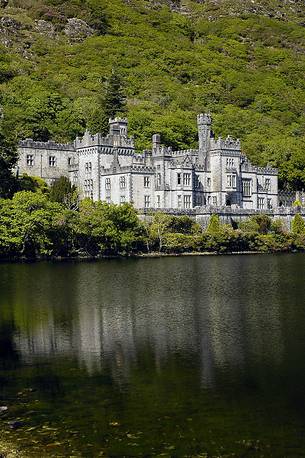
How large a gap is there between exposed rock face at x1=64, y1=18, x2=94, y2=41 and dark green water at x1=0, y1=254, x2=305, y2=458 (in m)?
136

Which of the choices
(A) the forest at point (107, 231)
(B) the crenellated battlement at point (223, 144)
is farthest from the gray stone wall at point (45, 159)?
(B) the crenellated battlement at point (223, 144)

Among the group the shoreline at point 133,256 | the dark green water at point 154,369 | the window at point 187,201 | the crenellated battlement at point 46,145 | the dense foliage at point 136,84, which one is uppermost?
the dense foliage at point 136,84

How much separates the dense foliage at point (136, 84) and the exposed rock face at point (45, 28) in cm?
24

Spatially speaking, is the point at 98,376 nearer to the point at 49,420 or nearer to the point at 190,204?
the point at 49,420

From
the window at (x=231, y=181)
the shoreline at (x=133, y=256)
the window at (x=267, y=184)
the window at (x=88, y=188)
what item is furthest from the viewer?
the window at (x=267, y=184)

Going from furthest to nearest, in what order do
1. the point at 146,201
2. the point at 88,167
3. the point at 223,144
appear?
the point at 223,144 < the point at 88,167 < the point at 146,201

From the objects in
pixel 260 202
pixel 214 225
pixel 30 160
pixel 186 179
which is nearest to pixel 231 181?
pixel 260 202

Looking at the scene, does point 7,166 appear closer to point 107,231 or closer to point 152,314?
point 107,231

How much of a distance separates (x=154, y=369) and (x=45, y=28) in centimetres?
16359

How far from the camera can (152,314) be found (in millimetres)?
42688

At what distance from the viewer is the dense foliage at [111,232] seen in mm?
77625

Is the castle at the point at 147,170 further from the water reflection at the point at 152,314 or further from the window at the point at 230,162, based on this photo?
the water reflection at the point at 152,314

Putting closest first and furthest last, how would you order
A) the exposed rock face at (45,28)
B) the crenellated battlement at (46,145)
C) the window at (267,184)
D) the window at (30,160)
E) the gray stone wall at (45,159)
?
the gray stone wall at (45,159) → the window at (30,160) → the crenellated battlement at (46,145) → the window at (267,184) → the exposed rock face at (45,28)

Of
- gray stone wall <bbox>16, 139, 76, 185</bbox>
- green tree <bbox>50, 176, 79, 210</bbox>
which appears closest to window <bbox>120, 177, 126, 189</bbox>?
green tree <bbox>50, 176, 79, 210</bbox>
